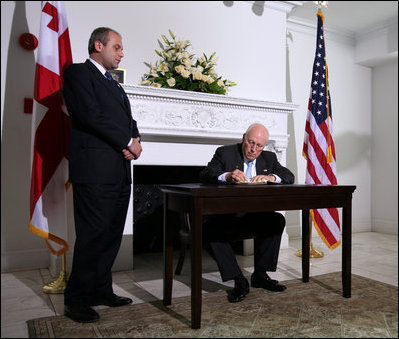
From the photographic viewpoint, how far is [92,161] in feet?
6.35

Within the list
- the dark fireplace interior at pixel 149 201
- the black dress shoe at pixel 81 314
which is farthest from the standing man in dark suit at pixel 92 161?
the dark fireplace interior at pixel 149 201

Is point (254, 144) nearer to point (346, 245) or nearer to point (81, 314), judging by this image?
point (346, 245)

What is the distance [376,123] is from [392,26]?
4.51 feet

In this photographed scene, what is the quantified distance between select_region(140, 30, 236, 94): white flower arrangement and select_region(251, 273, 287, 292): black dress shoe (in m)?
1.75

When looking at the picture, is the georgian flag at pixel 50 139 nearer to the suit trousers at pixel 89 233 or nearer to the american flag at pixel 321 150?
the suit trousers at pixel 89 233

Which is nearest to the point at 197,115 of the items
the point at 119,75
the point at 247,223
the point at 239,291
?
the point at 119,75

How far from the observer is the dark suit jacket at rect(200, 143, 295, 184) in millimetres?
2518

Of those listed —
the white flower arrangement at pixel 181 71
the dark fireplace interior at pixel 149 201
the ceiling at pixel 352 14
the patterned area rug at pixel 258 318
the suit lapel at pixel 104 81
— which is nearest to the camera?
the patterned area rug at pixel 258 318

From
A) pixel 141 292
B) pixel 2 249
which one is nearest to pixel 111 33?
pixel 141 292

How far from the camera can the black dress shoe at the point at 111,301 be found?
6.97 feet

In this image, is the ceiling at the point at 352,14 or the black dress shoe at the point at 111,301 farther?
the ceiling at the point at 352,14

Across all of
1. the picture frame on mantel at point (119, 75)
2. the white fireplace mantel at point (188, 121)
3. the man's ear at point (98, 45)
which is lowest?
the white fireplace mantel at point (188, 121)

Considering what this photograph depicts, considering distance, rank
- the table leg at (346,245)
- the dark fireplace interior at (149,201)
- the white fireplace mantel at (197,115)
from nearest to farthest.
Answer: the table leg at (346,245), the white fireplace mantel at (197,115), the dark fireplace interior at (149,201)

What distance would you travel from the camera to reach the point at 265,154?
106 inches
